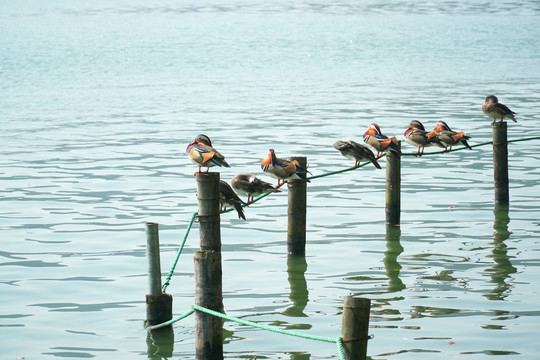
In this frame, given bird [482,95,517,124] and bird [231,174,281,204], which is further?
bird [482,95,517,124]

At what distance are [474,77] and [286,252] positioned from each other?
34.6m

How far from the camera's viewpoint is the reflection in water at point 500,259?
12445mm

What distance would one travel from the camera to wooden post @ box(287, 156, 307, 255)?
44.7 feet

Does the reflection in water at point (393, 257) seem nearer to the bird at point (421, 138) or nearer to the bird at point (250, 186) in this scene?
the bird at point (421, 138)

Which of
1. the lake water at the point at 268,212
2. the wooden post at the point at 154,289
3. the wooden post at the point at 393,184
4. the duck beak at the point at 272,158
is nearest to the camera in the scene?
the wooden post at the point at 154,289

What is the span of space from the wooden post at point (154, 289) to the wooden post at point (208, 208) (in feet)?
4.03

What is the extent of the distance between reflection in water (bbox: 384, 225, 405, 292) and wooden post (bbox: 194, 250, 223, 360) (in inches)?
164

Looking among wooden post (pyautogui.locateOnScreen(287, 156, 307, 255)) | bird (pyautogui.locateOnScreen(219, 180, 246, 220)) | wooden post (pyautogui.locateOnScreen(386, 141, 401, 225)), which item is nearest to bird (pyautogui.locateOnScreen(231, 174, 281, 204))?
bird (pyautogui.locateOnScreen(219, 180, 246, 220))

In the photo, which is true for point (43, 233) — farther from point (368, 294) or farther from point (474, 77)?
point (474, 77)

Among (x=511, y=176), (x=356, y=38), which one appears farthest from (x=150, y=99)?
(x=356, y=38)

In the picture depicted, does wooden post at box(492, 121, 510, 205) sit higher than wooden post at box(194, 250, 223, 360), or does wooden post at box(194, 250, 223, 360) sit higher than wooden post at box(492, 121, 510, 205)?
wooden post at box(492, 121, 510, 205)

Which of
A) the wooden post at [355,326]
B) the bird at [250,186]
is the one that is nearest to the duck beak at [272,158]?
the bird at [250,186]

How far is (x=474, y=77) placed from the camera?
47.2m

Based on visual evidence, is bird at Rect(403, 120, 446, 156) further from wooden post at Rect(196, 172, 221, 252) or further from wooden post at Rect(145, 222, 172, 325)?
wooden post at Rect(196, 172, 221, 252)
